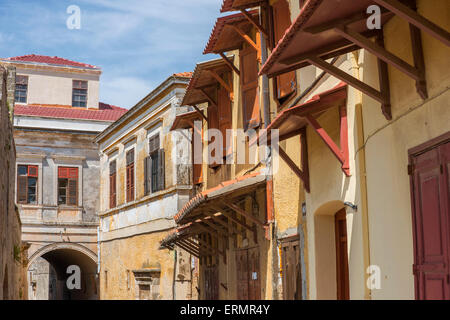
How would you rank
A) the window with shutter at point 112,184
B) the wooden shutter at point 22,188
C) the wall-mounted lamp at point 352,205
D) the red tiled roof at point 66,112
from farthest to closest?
the red tiled roof at point 66,112 → the wooden shutter at point 22,188 → the window with shutter at point 112,184 → the wall-mounted lamp at point 352,205

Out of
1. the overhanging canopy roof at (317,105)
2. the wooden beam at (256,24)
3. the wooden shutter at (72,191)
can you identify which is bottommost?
the overhanging canopy roof at (317,105)

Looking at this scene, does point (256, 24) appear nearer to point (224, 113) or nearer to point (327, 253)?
point (224, 113)

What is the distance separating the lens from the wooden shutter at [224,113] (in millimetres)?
14094

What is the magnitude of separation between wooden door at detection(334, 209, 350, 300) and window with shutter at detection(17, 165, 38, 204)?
2053 centimetres

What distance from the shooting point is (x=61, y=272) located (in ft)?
109

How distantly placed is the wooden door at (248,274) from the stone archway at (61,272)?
15.4 metres

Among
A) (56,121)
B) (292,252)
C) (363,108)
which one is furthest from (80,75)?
(363,108)

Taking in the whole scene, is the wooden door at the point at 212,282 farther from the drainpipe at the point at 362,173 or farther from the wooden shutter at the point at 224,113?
the drainpipe at the point at 362,173

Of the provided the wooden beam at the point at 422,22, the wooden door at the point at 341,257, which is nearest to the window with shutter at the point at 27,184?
the wooden door at the point at 341,257

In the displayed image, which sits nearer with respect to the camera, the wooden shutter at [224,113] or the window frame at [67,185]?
the wooden shutter at [224,113]

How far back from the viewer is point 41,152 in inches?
1078

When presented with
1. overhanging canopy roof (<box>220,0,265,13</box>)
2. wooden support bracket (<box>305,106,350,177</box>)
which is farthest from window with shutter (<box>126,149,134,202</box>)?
wooden support bracket (<box>305,106,350,177</box>)

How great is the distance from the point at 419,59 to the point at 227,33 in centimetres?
745

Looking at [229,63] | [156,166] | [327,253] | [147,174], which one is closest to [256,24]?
[229,63]
